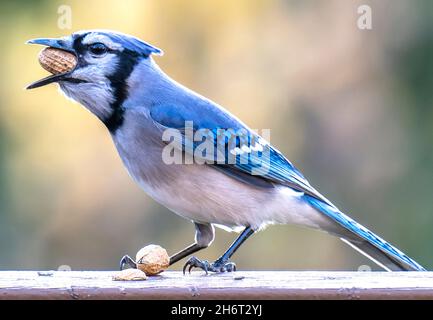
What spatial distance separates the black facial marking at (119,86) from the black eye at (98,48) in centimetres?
6

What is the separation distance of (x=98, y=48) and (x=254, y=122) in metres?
2.19

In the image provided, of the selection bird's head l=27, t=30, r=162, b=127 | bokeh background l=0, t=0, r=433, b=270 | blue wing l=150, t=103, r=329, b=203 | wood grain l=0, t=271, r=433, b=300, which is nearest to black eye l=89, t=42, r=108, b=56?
bird's head l=27, t=30, r=162, b=127

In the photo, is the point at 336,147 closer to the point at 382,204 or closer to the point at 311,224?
the point at 382,204

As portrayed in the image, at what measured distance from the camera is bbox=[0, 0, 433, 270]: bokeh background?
16.6ft

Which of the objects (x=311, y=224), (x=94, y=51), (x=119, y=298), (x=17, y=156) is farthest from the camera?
(x=17, y=156)

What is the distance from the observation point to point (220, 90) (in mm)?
5297

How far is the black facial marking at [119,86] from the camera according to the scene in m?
3.12

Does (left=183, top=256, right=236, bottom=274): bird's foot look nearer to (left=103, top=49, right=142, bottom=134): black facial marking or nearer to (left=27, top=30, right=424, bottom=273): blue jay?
(left=27, top=30, right=424, bottom=273): blue jay

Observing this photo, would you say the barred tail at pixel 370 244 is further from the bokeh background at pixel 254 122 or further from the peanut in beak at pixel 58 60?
the bokeh background at pixel 254 122

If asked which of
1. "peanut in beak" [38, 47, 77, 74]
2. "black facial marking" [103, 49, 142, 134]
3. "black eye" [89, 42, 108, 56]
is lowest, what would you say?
"black facial marking" [103, 49, 142, 134]

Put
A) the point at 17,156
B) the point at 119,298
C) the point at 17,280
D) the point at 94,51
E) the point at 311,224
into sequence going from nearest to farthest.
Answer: the point at 119,298
the point at 17,280
the point at 94,51
the point at 311,224
the point at 17,156

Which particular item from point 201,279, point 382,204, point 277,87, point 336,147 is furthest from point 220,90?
point 201,279

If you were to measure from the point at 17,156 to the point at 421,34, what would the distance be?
2.33 m

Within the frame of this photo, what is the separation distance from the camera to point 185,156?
3.10 metres
